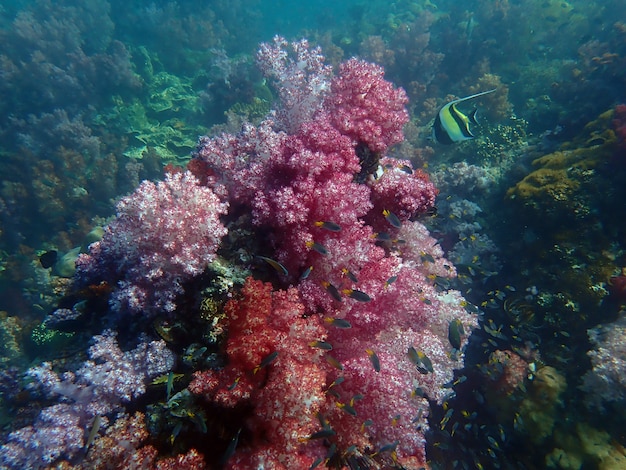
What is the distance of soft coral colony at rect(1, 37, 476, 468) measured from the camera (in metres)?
3.20

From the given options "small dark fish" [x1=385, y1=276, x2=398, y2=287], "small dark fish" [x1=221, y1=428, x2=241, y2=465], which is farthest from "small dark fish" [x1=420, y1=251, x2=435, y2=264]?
"small dark fish" [x1=221, y1=428, x2=241, y2=465]

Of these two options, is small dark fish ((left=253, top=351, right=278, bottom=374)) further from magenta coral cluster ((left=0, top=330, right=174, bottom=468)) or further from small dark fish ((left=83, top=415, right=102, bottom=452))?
small dark fish ((left=83, top=415, right=102, bottom=452))

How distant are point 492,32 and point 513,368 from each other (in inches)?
749

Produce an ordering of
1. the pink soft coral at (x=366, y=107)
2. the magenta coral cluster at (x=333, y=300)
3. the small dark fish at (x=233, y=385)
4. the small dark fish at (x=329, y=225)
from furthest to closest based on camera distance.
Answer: the pink soft coral at (x=366, y=107)
the small dark fish at (x=329, y=225)
the magenta coral cluster at (x=333, y=300)
the small dark fish at (x=233, y=385)

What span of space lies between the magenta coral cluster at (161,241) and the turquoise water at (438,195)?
0.85 ft

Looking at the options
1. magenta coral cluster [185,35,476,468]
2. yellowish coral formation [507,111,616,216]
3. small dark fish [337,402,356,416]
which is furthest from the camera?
yellowish coral formation [507,111,616,216]

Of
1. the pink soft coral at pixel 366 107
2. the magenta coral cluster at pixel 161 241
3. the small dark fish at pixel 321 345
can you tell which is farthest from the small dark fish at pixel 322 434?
the pink soft coral at pixel 366 107

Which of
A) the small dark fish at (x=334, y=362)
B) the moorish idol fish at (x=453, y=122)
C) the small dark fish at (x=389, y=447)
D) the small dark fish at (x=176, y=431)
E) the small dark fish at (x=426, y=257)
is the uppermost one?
the moorish idol fish at (x=453, y=122)

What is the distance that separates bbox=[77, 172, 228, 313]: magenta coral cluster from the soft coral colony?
0.05ft

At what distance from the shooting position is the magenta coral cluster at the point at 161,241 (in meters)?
3.64

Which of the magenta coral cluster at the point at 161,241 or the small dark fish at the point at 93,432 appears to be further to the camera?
the magenta coral cluster at the point at 161,241

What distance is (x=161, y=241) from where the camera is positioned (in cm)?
374

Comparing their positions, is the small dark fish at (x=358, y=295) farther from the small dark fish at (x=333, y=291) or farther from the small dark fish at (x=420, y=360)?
the small dark fish at (x=420, y=360)

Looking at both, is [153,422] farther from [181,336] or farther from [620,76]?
[620,76]
